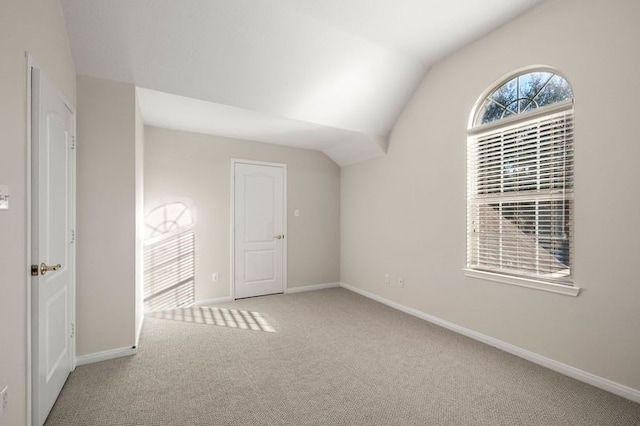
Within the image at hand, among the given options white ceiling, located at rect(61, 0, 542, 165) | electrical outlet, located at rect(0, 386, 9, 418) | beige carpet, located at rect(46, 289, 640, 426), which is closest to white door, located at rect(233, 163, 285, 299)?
white ceiling, located at rect(61, 0, 542, 165)

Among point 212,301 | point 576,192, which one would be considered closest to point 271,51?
point 576,192

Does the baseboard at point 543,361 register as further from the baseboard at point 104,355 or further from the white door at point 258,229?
the baseboard at point 104,355

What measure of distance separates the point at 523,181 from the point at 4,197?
3616mm

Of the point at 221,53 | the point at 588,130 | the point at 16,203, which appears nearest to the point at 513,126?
the point at 588,130

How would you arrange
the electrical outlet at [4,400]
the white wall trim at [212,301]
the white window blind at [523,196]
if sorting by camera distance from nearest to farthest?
the electrical outlet at [4,400], the white window blind at [523,196], the white wall trim at [212,301]

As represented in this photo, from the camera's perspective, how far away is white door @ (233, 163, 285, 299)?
4.55 m

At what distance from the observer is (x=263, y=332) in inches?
128

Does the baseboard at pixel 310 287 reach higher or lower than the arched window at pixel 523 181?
lower

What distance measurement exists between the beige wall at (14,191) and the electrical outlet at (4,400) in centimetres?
2

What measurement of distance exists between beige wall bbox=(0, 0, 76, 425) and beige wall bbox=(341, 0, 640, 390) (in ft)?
11.5

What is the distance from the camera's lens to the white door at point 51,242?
1693 millimetres

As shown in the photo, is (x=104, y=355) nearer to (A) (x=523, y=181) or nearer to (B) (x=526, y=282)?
(B) (x=526, y=282)

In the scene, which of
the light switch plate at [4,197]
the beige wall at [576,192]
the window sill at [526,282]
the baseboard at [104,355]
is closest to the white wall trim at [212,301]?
the baseboard at [104,355]

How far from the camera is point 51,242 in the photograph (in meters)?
1.95
